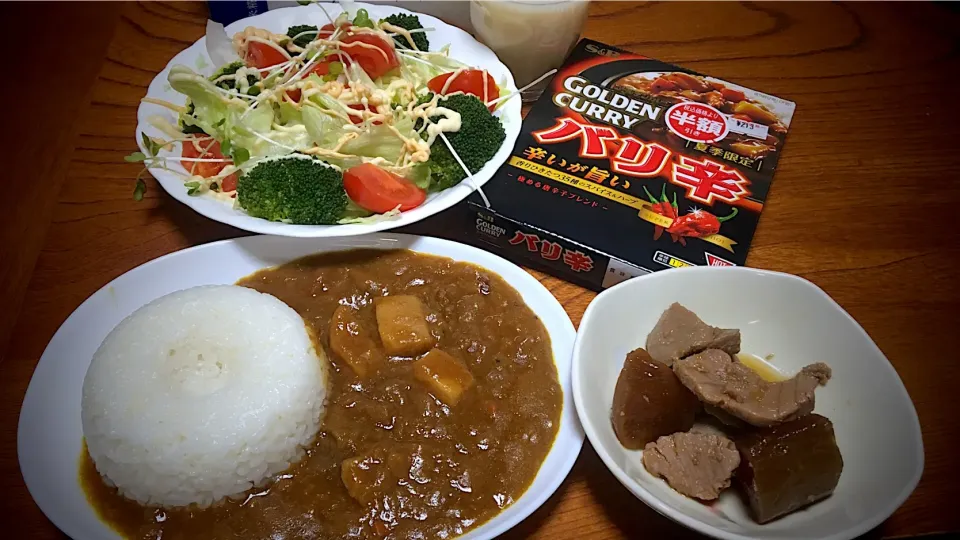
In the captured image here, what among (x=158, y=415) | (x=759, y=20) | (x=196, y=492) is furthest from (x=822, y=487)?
(x=759, y=20)

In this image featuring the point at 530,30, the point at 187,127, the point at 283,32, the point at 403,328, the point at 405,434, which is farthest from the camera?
the point at 283,32

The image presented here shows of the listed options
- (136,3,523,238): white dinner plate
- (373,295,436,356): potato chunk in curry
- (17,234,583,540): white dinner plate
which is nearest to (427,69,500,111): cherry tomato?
(136,3,523,238): white dinner plate

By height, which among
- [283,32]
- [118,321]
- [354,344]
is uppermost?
[283,32]

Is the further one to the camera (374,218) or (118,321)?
(374,218)

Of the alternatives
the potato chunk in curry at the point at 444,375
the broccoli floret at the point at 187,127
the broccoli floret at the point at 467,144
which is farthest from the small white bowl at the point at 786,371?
the broccoli floret at the point at 187,127

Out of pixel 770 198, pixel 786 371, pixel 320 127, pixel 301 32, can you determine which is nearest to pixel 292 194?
pixel 320 127

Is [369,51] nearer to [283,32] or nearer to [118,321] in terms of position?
[283,32]
